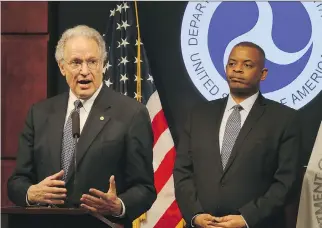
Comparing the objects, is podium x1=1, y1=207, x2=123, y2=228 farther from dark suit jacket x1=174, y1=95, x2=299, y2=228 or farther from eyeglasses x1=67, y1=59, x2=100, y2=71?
dark suit jacket x1=174, y1=95, x2=299, y2=228

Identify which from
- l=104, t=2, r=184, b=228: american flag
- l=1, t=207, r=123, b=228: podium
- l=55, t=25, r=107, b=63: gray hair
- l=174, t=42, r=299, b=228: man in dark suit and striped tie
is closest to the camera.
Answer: l=1, t=207, r=123, b=228: podium

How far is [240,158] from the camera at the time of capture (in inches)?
123

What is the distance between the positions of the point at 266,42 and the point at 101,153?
6.68 feet

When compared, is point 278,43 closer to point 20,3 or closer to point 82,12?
point 82,12

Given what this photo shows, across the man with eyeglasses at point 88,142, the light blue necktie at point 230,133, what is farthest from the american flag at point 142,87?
the man with eyeglasses at point 88,142

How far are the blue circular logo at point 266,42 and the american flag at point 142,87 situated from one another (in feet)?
1.07

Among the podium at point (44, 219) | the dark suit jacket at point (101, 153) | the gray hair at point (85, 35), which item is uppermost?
the gray hair at point (85, 35)

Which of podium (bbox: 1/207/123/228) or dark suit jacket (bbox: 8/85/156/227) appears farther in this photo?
dark suit jacket (bbox: 8/85/156/227)

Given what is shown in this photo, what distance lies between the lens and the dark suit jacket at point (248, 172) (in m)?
3.08

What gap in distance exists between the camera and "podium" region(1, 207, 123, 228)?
213 cm

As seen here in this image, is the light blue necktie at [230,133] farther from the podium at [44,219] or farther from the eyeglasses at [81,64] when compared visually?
the podium at [44,219]

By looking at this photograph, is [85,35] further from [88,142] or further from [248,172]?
[248,172]

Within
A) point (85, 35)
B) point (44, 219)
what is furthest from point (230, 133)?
point (44, 219)

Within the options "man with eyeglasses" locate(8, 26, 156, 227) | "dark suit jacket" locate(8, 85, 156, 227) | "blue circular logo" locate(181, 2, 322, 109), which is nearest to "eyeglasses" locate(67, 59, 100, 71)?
"man with eyeglasses" locate(8, 26, 156, 227)
